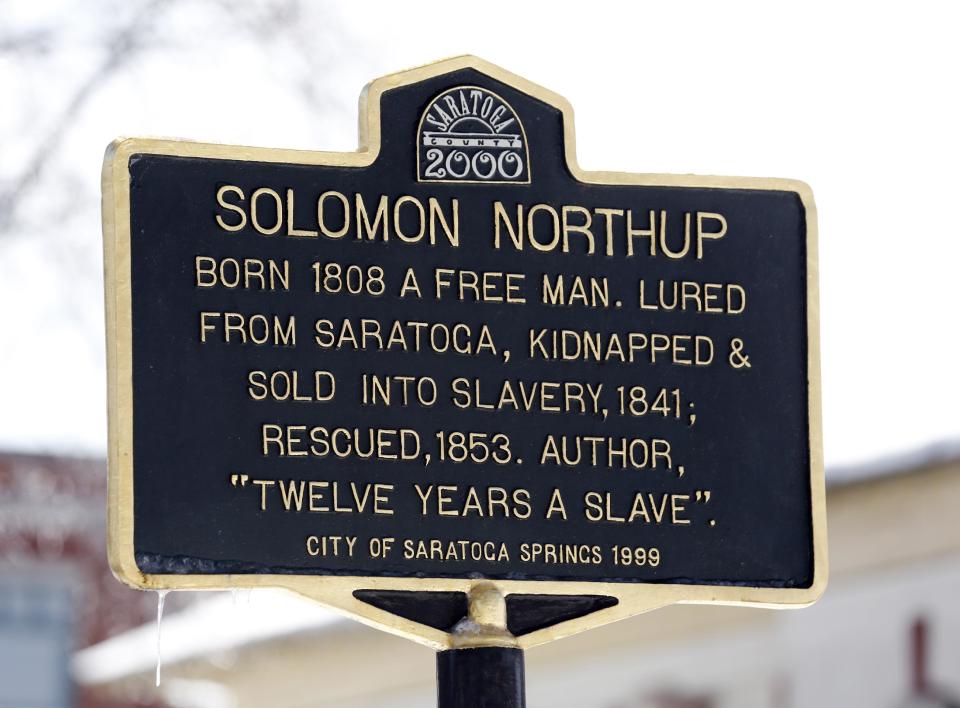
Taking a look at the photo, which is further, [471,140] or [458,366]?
[471,140]

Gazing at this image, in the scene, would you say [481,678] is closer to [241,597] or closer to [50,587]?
[241,597]

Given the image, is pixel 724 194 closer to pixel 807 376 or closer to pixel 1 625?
pixel 807 376

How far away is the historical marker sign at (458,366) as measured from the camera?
555 cm

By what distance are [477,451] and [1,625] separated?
15818 millimetres

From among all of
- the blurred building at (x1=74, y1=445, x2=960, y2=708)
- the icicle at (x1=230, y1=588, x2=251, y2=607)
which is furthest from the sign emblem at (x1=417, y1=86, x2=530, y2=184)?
the blurred building at (x1=74, y1=445, x2=960, y2=708)

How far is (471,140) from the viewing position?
19.4 feet

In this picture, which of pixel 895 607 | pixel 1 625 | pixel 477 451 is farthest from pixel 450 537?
pixel 1 625

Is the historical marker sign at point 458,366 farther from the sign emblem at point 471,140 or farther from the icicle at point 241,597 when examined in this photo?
the icicle at point 241,597

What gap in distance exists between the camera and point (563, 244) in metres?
5.89

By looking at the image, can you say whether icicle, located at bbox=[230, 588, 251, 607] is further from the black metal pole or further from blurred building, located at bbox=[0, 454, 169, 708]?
blurred building, located at bbox=[0, 454, 169, 708]

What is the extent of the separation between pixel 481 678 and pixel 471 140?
1.21 meters

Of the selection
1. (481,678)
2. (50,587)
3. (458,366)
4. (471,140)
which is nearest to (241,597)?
(481,678)

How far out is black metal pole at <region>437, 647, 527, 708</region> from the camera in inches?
225

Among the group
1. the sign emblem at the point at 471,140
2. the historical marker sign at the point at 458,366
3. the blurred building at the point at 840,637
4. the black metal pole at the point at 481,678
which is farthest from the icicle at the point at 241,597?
the blurred building at the point at 840,637
